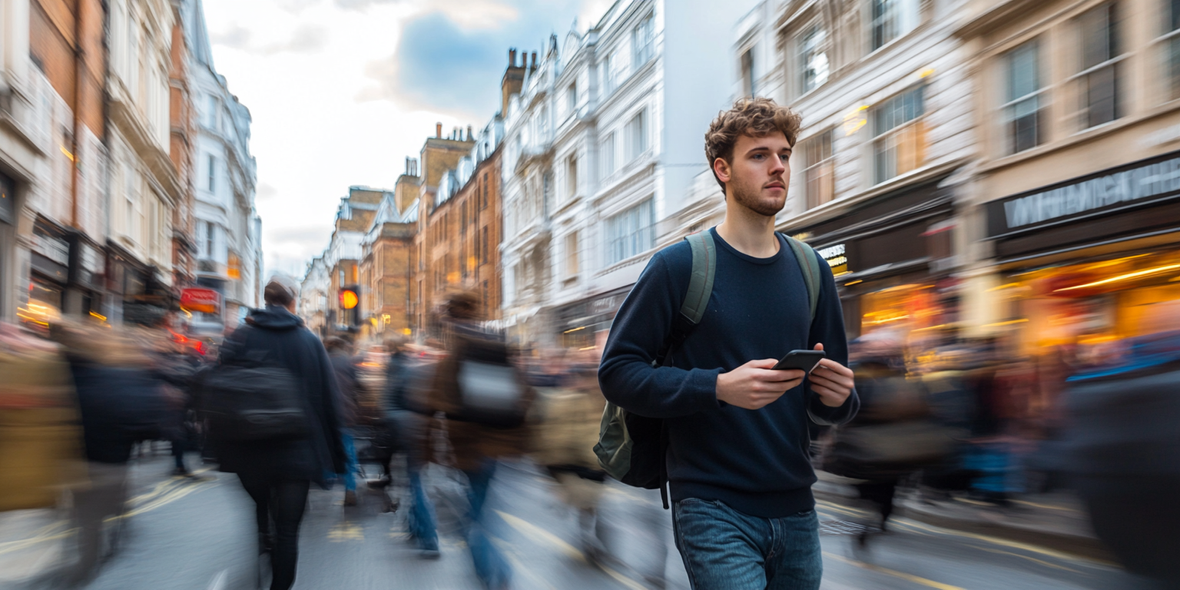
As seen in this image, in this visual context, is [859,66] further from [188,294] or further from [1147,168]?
[188,294]

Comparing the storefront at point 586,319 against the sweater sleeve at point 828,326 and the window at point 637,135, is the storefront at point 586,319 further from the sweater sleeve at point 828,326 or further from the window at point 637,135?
the sweater sleeve at point 828,326

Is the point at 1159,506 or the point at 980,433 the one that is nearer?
the point at 1159,506

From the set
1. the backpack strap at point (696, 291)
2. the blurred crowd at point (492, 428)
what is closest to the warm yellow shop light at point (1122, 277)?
the blurred crowd at point (492, 428)

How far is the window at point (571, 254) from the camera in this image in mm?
35878

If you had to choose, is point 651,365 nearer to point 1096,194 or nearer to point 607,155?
point 1096,194

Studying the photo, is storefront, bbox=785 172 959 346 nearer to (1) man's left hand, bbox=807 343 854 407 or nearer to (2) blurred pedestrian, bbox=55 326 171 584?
(2) blurred pedestrian, bbox=55 326 171 584

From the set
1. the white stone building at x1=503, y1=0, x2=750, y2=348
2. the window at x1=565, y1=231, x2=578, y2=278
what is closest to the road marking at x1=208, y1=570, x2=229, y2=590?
the white stone building at x1=503, y1=0, x2=750, y2=348

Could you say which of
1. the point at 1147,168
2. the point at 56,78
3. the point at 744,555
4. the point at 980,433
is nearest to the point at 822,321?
the point at 744,555

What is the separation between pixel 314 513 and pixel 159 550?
1947mm

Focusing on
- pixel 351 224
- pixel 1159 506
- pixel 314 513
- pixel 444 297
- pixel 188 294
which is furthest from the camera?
pixel 351 224

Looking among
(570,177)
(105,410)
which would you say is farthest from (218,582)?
(570,177)

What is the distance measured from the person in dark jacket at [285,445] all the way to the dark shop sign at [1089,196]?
10768 mm

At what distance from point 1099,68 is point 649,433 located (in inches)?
496

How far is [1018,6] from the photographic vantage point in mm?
13359
